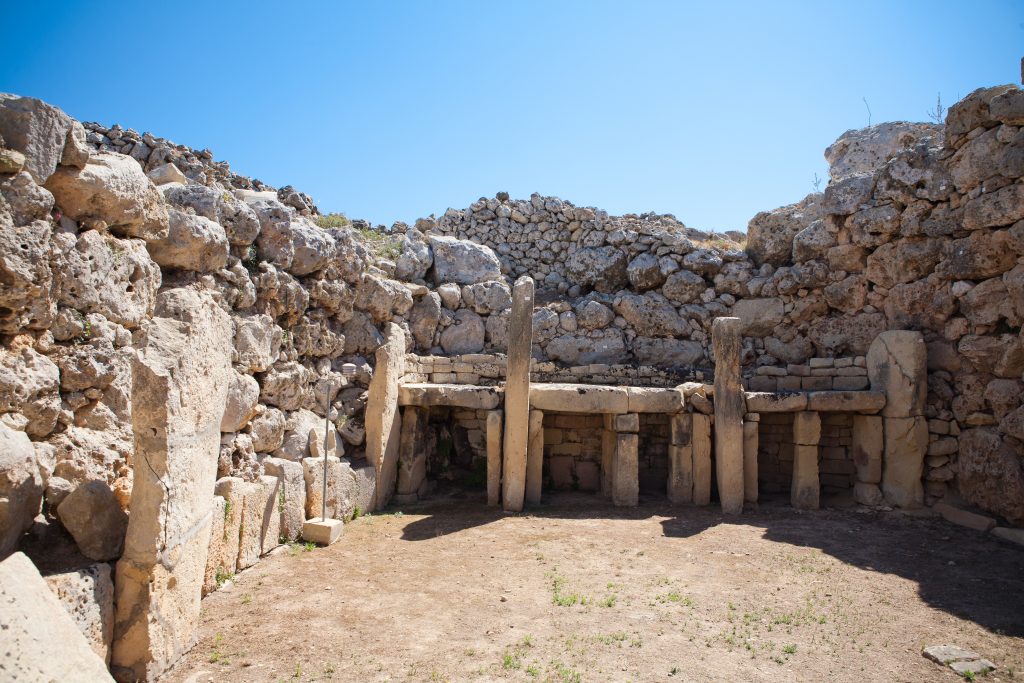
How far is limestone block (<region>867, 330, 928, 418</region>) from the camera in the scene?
922cm

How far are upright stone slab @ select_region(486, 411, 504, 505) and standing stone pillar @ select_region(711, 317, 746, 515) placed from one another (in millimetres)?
3241

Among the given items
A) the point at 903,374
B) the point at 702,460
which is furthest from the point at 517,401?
the point at 903,374

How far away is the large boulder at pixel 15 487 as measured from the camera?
3518 millimetres

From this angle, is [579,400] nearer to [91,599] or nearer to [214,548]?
[214,548]

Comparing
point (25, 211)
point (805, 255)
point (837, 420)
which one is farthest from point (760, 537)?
point (25, 211)

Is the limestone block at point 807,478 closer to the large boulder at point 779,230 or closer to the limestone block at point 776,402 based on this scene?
the limestone block at point 776,402

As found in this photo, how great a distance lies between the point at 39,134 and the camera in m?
4.40

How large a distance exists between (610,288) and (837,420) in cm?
470

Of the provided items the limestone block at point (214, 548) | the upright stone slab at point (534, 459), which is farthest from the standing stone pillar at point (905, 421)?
the limestone block at point (214, 548)

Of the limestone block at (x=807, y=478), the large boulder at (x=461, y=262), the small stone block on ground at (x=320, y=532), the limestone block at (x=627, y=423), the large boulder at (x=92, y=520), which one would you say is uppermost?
the large boulder at (x=461, y=262)

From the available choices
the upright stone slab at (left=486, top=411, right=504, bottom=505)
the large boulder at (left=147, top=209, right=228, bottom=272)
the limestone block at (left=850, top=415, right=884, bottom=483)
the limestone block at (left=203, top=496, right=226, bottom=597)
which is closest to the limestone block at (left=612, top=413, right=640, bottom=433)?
the upright stone slab at (left=486, top=411, right=504, bottom=505)

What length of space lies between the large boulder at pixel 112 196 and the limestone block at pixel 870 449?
9717 mm

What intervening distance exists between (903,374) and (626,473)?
173 inches

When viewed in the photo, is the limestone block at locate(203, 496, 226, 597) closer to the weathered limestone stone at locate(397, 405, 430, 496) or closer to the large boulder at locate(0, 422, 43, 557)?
the large boulder at locate(0, 422, 43, 557)
